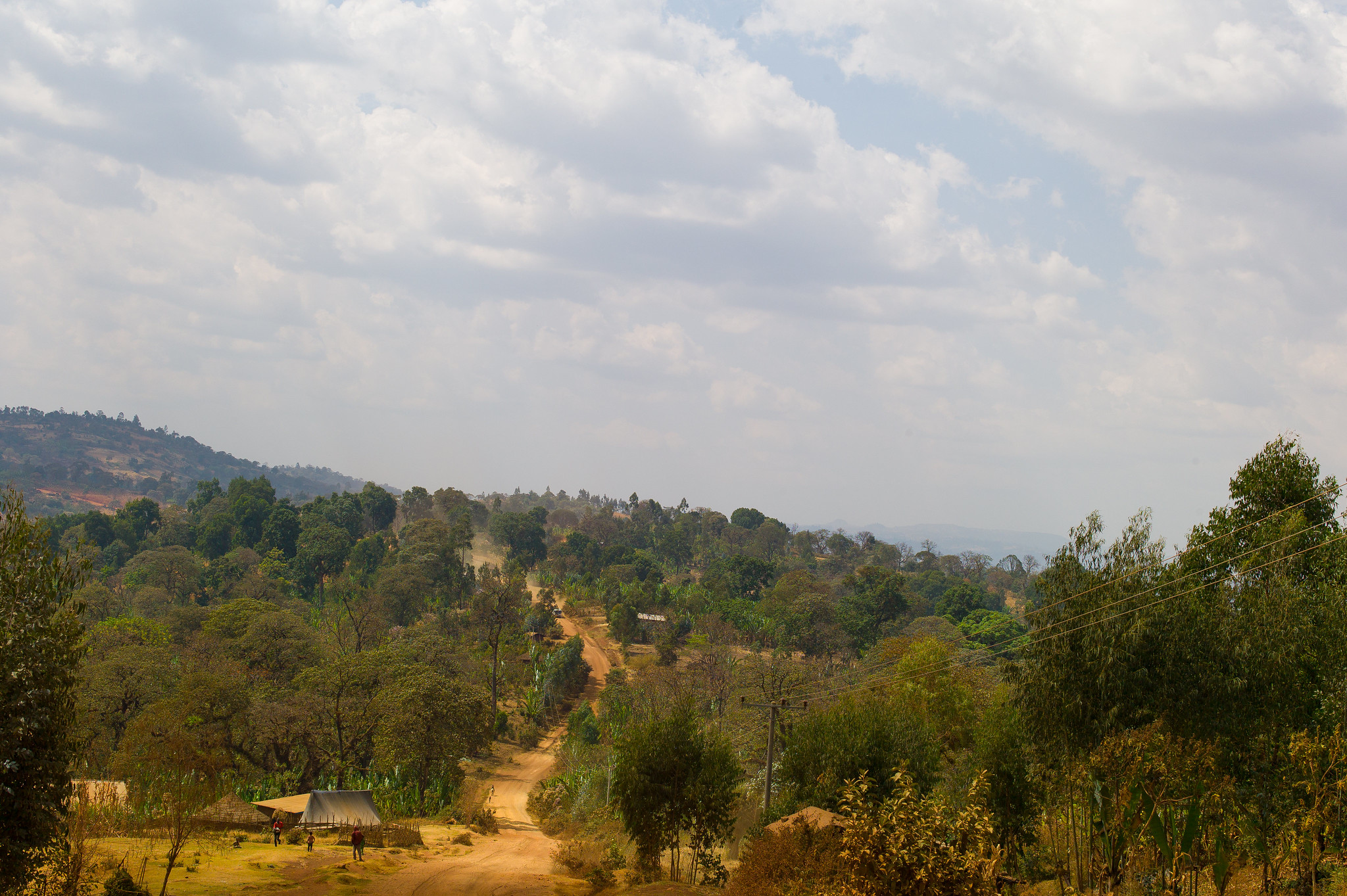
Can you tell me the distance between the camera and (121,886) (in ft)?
64.2

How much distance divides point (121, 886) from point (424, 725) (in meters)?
24.9

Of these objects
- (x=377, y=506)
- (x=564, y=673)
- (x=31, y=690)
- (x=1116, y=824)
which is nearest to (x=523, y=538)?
(x=377, y=506)

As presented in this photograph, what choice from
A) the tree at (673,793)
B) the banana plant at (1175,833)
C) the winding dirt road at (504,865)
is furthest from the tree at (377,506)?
the banana plant at (1175,833)

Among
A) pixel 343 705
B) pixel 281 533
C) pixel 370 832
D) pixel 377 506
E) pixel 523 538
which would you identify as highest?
pixel 377 506

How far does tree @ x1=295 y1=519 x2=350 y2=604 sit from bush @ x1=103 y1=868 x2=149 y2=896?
73.9m

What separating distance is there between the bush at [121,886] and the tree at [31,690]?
6263mm

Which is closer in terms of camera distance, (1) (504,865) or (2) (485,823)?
(1) (504,865)

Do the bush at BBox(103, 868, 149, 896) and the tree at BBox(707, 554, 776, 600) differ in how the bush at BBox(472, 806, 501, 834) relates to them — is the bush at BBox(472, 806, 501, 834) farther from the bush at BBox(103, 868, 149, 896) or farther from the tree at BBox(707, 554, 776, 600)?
the tree at BBox(707, 554, 776, 600)

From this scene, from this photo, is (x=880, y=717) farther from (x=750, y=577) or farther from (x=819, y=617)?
(x=750, y=577)

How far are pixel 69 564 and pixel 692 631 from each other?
75129mm

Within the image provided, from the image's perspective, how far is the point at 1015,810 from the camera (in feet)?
86.8

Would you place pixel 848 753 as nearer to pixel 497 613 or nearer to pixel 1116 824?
pixel 1116 824

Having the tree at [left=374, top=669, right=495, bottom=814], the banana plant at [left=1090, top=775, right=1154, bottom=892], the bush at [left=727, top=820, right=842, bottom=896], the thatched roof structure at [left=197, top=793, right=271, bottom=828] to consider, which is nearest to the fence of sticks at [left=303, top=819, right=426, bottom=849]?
the thatched roof structure at [left=197, top=793, right=271, bottom=828]

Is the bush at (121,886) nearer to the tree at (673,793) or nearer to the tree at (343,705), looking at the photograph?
the tree at (673,793)
